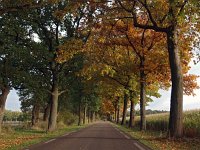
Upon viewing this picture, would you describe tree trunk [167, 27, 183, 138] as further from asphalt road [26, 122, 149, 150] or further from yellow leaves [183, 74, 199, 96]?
yellow leaves [183, 74, 199, 96]

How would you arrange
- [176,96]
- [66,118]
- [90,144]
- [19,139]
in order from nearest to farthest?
[90,144]
[176,96]
[19,139]
[66,118]

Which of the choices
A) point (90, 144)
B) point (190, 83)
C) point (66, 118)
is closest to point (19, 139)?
point (90, 144)

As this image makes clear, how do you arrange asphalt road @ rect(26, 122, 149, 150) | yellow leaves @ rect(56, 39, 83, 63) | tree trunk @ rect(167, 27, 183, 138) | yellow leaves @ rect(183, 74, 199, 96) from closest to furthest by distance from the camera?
asphalt road @ rect(26, 122, 149, 150) < tree trunk @ rect(167, 27, 183, 138) < yellow leaves @ rect(56, 39, 83, 63) < yellow leaves @ rect(183, 74, 199, 96)

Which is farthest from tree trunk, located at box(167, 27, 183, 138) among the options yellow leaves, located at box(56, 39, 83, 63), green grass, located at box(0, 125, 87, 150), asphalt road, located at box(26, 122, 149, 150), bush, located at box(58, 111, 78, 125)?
bush, located at box(58, 111, 78, 125)

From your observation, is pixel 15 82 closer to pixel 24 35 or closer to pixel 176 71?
→ pixel 24 35

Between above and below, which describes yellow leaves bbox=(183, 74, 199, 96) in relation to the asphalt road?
above

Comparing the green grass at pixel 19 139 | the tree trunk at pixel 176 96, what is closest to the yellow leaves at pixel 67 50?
the green grass at pixel 19 139

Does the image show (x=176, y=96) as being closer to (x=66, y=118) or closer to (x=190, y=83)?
(x=190, y=83)

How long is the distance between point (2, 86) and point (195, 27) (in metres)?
14.6

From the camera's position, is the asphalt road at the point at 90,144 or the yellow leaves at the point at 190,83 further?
the yellow leaves at the point at 190,83

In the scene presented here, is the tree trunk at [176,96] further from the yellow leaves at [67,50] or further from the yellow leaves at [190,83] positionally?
the yellow leaves at [190,83]

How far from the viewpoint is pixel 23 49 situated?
2920cm

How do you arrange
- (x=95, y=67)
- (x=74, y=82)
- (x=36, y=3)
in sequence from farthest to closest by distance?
1. (x=74, y=82)
2. (x=95, y=67)
3. (x=36, y=3)

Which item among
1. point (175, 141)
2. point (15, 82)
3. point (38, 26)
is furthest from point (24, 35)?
point (175, 141)
